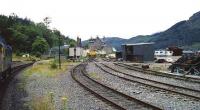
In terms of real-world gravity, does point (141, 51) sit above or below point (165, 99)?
above

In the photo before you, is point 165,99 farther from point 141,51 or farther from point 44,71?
point 141,51

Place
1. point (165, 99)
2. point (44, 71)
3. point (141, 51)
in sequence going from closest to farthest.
Answer: point (165, 99), point (44, 71), point (141, 51)

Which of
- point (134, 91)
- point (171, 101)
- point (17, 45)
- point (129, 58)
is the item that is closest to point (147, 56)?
point (129, 58)

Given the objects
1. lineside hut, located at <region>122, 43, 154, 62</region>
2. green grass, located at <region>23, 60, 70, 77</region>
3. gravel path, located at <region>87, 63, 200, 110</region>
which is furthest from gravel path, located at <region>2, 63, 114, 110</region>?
lineside hut, located at <region>122, 43, 154, 62</region>

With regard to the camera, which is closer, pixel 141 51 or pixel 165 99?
pixel 165 99

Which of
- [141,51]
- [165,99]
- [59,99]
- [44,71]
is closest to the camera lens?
[165,99]

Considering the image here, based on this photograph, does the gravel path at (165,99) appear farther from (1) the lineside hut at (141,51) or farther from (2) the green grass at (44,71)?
(1) the lineside hut at (141,51)

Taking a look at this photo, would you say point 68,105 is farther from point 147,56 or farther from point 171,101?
point 147,56

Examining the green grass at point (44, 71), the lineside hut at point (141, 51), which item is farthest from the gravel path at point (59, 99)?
the lineside hut at point (141, 51)

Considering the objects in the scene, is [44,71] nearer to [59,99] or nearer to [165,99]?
[59,99]

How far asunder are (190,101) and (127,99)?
8.66 feet

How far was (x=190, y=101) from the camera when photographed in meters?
15.7

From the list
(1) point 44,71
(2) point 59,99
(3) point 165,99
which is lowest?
(1) point 44,71

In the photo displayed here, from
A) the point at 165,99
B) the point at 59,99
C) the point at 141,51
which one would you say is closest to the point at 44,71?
the point at 59,99
